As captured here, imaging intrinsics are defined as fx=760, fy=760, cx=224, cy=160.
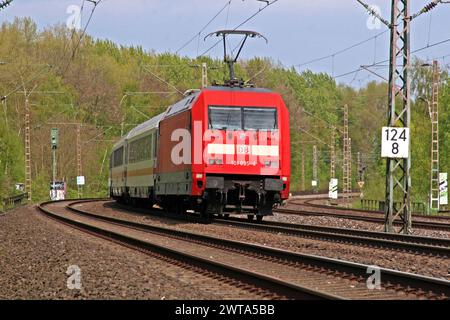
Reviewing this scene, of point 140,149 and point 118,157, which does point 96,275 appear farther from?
point 118,157

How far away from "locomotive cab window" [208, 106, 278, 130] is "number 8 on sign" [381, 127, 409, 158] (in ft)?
11.5

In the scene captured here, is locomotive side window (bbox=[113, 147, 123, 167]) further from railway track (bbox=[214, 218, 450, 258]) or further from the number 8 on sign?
the number 8 on sign

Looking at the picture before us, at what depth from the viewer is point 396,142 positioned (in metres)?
19.2

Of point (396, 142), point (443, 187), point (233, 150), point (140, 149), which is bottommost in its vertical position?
point (443, 187)

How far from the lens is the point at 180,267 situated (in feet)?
40.4

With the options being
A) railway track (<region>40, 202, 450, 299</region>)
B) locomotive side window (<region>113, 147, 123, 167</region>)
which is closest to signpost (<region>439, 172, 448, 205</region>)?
locomotive side window (<region>113, 147, 123, 167</region>)

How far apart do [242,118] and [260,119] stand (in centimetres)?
51

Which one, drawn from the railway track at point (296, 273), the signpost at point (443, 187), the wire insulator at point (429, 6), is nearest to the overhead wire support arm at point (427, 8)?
the wire insulator at point (429, 6)

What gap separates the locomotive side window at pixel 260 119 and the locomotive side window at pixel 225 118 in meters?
0.23

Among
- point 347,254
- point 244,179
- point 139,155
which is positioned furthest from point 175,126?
point 347,254

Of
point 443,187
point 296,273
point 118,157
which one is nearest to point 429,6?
point 296,273

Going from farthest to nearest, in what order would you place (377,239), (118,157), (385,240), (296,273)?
(118,157), (377,239), (385,240), (296,273)

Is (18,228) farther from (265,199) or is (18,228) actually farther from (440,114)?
(440,114)
